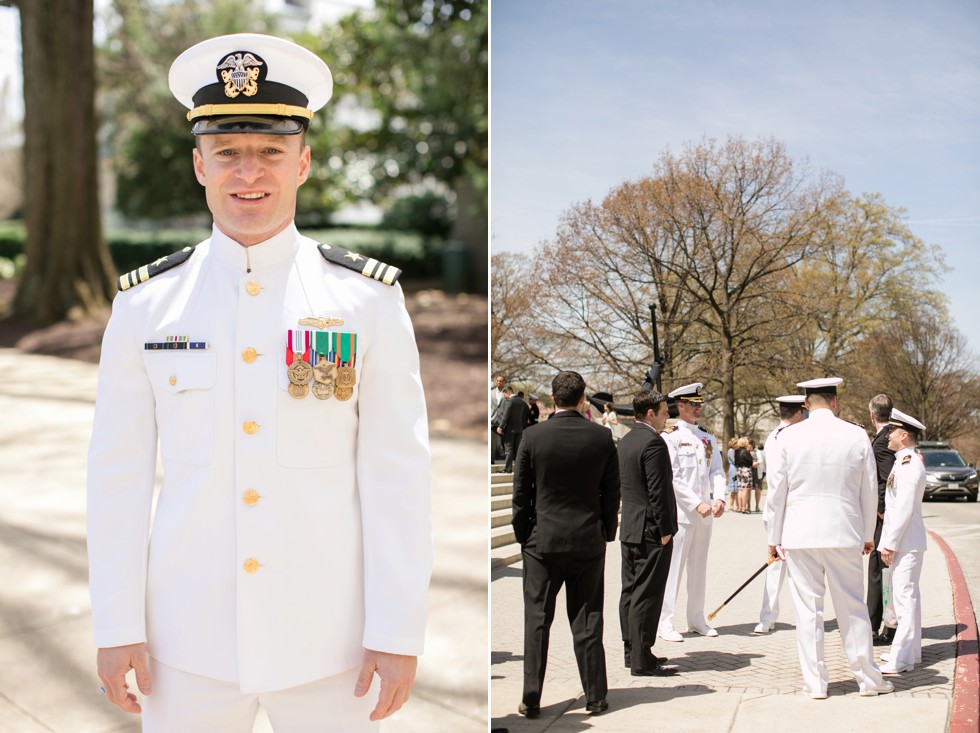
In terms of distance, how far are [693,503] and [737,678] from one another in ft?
1.86

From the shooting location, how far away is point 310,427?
2.03 metres

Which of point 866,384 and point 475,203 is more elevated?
point 475,203

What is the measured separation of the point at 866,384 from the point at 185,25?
26555 millimetres

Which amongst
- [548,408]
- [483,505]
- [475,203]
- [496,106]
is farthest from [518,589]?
[475,203]

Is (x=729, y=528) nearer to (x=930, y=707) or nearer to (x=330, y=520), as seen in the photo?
(x=930, y=707)

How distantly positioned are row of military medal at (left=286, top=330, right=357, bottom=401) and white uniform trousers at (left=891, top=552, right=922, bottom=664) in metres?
2.01

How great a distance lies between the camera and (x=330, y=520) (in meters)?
2.06

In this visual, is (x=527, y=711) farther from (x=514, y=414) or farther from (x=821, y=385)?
(x=821, y=385)

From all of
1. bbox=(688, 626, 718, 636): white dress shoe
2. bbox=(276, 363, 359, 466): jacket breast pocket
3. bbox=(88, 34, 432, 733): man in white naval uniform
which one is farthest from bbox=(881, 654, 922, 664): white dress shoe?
bbox=(276, 363, 359, 466): jacket breast pocket

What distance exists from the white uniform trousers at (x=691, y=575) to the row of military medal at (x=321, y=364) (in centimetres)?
176

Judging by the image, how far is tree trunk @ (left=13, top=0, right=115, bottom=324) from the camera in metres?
14.3

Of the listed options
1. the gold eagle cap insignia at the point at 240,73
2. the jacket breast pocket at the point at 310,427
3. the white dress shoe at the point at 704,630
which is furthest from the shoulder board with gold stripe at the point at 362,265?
the white dress shoe at the point at 704,630

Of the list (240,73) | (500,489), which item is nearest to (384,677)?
(240,73)

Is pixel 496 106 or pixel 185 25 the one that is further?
pixel 185 25
